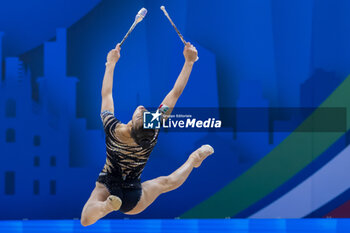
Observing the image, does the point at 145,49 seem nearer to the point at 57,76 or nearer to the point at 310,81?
the point at 57,76

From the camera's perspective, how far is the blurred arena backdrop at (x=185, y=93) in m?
4.83

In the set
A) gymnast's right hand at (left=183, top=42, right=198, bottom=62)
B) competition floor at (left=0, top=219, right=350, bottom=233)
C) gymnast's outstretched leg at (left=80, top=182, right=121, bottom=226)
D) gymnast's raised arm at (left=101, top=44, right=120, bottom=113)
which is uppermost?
gymnast's right hand at (left=183, top=42, right=198, bottom=62)

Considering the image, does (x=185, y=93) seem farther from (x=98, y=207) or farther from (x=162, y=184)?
(x=98, y=207)

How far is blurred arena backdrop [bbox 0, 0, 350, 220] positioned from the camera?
483 centimetres

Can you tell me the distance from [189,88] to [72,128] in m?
1.22

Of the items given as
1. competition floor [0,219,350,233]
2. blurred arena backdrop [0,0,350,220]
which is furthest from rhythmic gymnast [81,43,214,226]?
blurred arena backdrop [0,0,350,220]

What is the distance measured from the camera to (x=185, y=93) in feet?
16.0

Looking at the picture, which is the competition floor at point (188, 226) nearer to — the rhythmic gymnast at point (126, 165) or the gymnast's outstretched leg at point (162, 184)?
the gymnast's outstretched leg at point (162, 184)

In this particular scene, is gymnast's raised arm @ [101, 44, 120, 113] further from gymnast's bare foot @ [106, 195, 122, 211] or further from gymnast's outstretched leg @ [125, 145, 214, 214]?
gymnast's bare foot @ [106, 195, 122, 211]

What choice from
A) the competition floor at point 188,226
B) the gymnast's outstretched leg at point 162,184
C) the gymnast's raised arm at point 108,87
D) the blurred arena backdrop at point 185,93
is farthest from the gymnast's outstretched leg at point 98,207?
the blurred arena backdrop at point 185,93

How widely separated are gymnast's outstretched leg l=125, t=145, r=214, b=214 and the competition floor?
3.00ft

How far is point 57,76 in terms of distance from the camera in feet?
15.8

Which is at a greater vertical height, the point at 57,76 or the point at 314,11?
the point at 314,11

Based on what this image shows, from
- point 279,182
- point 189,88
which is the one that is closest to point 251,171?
point 279,182
